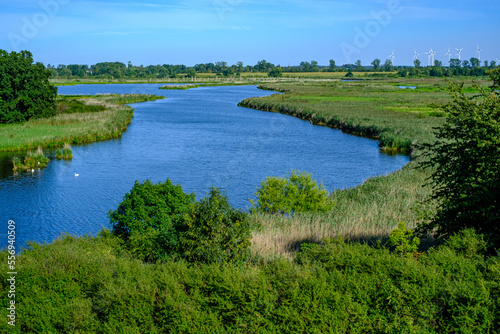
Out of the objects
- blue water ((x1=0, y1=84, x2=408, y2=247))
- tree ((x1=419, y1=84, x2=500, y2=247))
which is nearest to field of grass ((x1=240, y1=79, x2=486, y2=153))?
blue water ((x1=0, y1=84, x2=408, y2=247))

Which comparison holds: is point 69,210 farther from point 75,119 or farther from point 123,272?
point 75,119

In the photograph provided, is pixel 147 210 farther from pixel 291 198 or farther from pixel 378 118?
pixel 378 118

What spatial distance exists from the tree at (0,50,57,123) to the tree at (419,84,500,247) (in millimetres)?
50933

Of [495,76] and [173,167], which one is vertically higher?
[495,76]

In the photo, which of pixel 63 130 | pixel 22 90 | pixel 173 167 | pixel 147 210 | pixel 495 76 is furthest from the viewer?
pixel 22 90

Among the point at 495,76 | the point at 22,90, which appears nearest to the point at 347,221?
the point at 495,76

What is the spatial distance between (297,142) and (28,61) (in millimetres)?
34042

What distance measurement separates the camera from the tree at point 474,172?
11.2 m

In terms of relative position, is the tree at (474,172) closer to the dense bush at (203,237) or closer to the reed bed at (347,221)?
the reed bed at (347,221)

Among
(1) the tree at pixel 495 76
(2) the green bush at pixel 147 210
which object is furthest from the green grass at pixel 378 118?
(2) the green bush at pixel 147 210

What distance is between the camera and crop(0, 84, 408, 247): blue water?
23.8m

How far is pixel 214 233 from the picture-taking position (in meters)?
11.5

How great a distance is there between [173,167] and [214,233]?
23.6 meters

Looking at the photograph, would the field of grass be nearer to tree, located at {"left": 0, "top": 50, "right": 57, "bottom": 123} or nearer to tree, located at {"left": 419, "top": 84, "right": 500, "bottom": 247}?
tree, located at {"left": 419, "top": 84, "right": 500, "bottom": 247}
